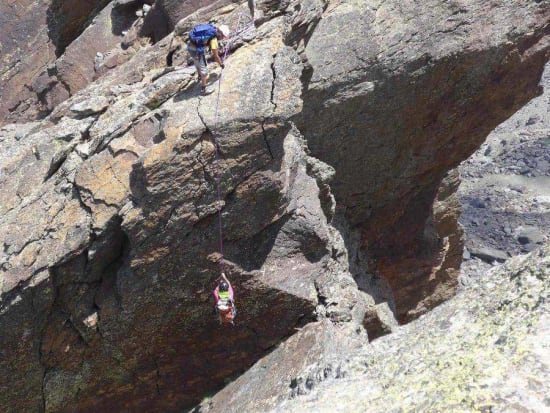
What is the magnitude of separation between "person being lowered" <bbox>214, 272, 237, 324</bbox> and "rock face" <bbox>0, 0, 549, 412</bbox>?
87 cm

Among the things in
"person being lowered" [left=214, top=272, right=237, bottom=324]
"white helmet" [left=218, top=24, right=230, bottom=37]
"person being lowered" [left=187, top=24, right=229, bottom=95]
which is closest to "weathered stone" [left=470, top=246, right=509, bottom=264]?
"person being lowered" [left=214, top=272, right=237, bottom=324]

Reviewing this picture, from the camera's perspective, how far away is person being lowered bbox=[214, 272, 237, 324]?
49.6ft

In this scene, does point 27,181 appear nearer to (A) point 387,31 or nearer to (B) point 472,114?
(A) point 387,31

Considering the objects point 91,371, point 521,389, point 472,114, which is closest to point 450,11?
point 472,114

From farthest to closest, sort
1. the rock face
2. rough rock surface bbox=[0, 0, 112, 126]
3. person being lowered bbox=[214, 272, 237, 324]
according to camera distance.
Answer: rough rock surface bbox=[0, 0, 112, 126] → person being lowered bbox=[214, 272, 237, 324] → the rock face

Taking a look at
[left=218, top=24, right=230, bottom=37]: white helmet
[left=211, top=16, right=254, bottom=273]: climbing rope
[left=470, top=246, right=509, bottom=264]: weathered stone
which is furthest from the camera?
[left=470, top=246, right=509, bottom=264]: weathered stone

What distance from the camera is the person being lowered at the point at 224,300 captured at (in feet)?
49.6

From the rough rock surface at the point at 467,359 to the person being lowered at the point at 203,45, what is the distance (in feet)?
25.6

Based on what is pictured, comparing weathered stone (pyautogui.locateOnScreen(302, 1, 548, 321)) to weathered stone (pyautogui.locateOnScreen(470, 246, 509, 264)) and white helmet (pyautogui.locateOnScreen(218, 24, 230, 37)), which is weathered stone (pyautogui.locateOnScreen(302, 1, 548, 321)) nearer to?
white helmet (pyautogui.locateOnScreen(218, 24, 230, 37))

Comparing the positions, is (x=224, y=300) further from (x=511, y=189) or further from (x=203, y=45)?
(x=511, y=189)

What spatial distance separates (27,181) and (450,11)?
13690mm

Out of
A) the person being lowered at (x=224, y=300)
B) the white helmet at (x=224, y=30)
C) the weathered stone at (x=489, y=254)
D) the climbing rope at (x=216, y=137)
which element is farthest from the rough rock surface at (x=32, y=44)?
the weathered stone at (x=489, y=254)

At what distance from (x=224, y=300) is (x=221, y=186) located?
9.26 feet

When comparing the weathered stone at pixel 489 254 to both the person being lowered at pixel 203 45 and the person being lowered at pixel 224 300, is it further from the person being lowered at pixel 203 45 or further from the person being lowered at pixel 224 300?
the person being lowered at pixel 203 45
